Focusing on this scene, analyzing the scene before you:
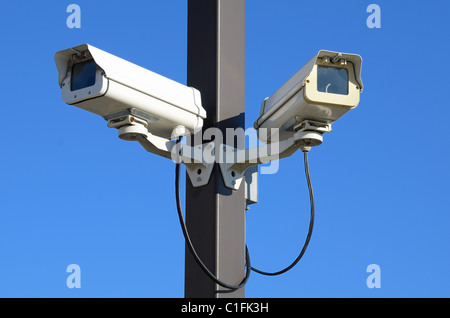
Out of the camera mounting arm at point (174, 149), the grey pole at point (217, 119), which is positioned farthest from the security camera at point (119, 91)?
the grey pole at point (217, 119)

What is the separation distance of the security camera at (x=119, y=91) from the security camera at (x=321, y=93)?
1.31 feet

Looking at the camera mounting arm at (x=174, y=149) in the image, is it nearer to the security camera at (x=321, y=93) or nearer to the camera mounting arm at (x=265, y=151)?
the camera mounting arm at (x=265, y=151)

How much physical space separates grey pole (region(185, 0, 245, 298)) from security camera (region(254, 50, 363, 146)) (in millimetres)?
301

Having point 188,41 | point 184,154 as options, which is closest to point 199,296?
point 184,154

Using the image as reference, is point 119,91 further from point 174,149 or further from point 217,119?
point 217,119

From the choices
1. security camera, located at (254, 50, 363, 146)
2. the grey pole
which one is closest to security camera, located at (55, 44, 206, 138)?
the grey pole

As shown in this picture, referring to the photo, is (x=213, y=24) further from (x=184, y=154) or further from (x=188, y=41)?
(x=184, y=154)

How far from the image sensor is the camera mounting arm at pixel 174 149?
352 centimetres

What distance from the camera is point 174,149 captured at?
3662mm

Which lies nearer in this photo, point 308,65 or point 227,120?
point 308,65

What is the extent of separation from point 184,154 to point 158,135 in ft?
0.47

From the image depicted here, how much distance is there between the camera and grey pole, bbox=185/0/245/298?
3.64 m

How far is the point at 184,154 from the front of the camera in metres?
3.68
